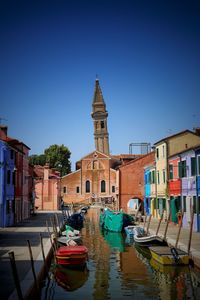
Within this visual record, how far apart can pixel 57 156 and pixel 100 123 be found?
77.9 ft

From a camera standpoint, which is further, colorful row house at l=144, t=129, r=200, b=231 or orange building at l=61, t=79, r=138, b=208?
orange building at l=61, t=79, r=138, b=208

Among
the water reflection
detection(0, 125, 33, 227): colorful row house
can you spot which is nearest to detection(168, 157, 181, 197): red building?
the water reflection

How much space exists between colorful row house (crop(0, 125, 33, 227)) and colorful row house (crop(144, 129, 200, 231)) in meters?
12.5

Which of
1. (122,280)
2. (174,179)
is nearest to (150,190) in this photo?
(174,179)

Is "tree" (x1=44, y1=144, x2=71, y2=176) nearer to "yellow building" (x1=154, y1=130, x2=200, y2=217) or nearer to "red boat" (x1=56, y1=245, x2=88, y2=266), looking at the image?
"yellow building" (x1=154, y1=130, x2=200, y2=217)

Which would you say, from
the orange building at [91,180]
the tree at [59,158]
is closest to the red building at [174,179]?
the orange building at [91,180]

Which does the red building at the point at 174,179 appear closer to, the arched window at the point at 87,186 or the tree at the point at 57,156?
the arched window at the point at 87,186

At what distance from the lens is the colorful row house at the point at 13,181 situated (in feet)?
92.6

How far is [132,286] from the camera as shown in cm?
1380

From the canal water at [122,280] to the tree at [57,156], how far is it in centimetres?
6227

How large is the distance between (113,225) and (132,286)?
19.6 metres

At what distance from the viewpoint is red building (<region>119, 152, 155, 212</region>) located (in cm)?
4628

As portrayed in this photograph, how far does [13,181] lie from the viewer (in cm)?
3181

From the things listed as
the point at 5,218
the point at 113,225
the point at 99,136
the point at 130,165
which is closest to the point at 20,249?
the point at 5,218
